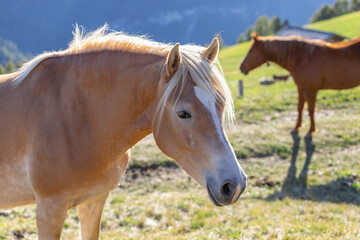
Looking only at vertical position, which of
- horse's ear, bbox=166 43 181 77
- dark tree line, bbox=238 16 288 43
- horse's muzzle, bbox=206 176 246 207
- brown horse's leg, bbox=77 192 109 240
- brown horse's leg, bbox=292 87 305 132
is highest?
dark tree line, bbox=238 16 288 43

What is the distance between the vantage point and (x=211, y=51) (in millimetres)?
2807

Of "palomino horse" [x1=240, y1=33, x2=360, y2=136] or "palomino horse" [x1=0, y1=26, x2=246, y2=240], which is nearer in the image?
"palomino horse" [x1=0, y1=26, x2=246, y2=240]

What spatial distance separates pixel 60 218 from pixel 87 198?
0.93 feet

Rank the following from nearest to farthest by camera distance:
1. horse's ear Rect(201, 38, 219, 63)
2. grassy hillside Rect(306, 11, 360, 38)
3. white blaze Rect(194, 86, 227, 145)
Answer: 1. white blaze Rect(194, 86, 227, 145)
2. horse's ear Rect(201, 38, 219, 63)
3. grassy hillside Rect(306, 11, 360, 38)

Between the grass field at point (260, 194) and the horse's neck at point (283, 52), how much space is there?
2.01 m

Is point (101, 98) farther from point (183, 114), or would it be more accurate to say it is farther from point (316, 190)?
point (316, 190)

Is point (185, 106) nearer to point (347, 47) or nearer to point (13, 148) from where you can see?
point (13, 148)

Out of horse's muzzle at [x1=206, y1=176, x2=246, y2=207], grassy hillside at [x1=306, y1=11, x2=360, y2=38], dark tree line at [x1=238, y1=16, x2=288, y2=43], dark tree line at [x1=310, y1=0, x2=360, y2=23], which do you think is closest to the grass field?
horse's muzzle at [x1=206, y1=176, x2=246, y2=207]

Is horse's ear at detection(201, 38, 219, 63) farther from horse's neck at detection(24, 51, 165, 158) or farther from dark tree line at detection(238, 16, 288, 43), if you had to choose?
dark tree line at detection(238, 16, 288, 43)

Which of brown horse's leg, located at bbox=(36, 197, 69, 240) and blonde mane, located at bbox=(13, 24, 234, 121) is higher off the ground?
blonde mane, located at bbox=(13, 24, 234, 121)

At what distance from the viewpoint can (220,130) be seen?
250cm

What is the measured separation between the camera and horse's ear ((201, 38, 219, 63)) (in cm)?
277

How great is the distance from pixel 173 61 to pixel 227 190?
3.36 feet

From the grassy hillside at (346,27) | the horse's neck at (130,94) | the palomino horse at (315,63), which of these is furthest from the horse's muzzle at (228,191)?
the grassy hillside at (346,27)
